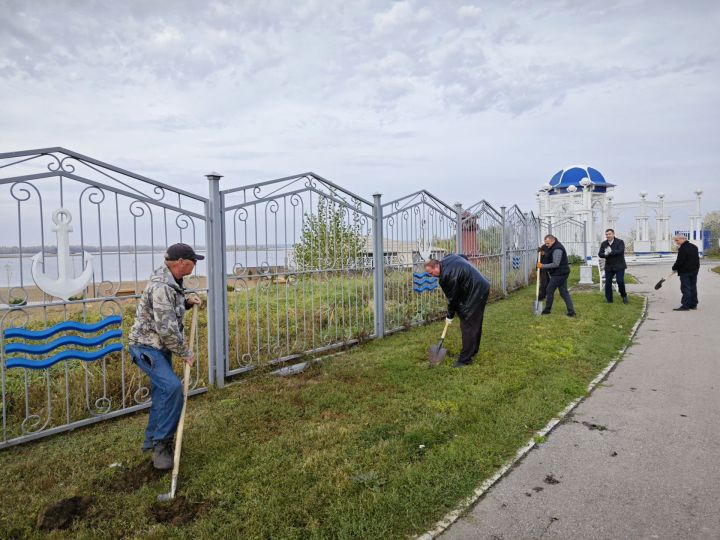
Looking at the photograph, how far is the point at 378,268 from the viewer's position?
8.81 meters

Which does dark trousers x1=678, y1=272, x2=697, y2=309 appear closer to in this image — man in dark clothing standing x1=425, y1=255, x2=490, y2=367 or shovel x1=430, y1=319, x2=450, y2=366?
man in dark clothing standing x1=425, y1=255, x2=490, y2=367

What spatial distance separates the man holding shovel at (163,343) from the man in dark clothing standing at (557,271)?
825 centimetres

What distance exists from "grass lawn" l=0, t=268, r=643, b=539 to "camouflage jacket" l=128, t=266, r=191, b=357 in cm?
97

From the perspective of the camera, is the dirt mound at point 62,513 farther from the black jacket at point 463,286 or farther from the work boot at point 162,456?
the black jacket at point 463,286

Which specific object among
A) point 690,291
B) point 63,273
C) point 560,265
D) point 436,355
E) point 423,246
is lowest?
point 436,355

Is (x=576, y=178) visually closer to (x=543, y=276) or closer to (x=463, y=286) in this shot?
(x=543, y=276)

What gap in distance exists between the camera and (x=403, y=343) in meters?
8.19

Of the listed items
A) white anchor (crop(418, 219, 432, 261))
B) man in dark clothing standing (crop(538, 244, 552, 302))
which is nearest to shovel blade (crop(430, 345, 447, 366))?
white anchor (crop(418, 219, 432, 261))

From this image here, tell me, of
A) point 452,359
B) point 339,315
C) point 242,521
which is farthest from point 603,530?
point 339,315

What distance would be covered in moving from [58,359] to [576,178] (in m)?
26.8

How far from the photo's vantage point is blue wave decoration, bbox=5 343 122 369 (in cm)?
421

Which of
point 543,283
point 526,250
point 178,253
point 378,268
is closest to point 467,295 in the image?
point 378,268

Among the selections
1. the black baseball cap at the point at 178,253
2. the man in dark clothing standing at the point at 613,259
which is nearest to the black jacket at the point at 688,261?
the man in dark clothing standing at the point at 613,259

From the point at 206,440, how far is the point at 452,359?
12.3 feet
